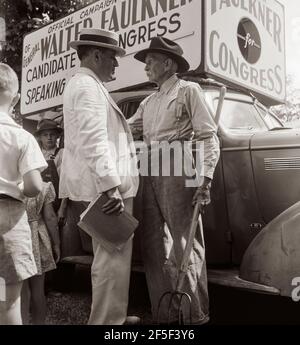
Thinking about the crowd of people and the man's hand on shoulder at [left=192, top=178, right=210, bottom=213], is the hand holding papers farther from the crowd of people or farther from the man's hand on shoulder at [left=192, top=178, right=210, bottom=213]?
the man's hand on shoulder at [left=192, top=178, right=210, bottom=213]

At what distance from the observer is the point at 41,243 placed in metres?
3.12

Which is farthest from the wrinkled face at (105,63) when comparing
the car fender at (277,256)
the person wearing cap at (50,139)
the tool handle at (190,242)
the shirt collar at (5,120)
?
the person wearing cap at (50,139)

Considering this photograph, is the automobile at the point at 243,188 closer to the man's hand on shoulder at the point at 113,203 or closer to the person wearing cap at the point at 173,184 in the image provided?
the person wearing cap at the point at 173,184

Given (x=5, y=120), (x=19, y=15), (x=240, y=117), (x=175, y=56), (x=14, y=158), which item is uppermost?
(x=19, y=15)

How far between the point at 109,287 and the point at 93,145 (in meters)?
0.81

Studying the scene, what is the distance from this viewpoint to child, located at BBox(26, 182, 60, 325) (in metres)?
3.06

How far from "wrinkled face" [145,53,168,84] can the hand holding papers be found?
3.38 feet

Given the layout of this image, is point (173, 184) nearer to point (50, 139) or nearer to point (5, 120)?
point (5, 120)

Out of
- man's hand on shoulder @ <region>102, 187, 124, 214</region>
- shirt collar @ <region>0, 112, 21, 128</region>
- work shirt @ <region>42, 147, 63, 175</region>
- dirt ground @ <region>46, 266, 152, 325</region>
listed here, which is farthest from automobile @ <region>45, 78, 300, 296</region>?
shirt collar @ <region>0, 112, 21, 128</region>

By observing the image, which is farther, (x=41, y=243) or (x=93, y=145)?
(x=41, y=243)

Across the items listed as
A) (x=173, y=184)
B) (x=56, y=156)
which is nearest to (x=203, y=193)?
(x=173, y=184)

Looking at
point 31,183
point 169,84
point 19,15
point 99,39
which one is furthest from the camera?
point 19,15

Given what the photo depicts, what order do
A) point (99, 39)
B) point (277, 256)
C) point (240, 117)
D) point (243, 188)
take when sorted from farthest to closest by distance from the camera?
1. point (240, 117)
2. point (243, 188)
3. point (99, 39)
4. point (277, 256)
